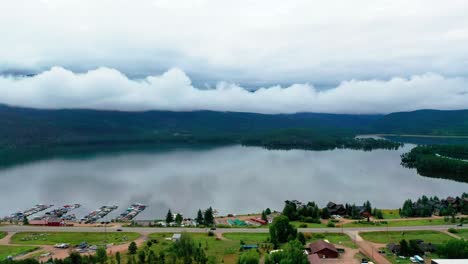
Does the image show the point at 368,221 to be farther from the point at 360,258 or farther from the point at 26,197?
the point at 26,197

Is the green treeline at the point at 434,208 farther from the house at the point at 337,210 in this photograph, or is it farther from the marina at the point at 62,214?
the marina at the point at 62,214

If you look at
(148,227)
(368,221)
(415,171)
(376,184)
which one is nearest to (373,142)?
(415,171)

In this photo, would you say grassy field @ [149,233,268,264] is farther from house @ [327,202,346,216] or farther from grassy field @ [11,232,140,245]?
house @ [327,202,346,216]

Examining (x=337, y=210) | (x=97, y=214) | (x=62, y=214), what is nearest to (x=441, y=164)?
(x=337, y=210)

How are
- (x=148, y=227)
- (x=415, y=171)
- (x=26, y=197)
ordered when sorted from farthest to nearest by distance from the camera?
(x=415, y=171) → (x=26, y=197) → (x=148, y=227)

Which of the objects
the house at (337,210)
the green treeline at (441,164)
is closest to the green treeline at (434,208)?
the house at (337,210)

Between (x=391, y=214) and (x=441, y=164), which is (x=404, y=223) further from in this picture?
(x=441, y=164)

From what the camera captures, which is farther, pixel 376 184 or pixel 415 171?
pixel 415 171
